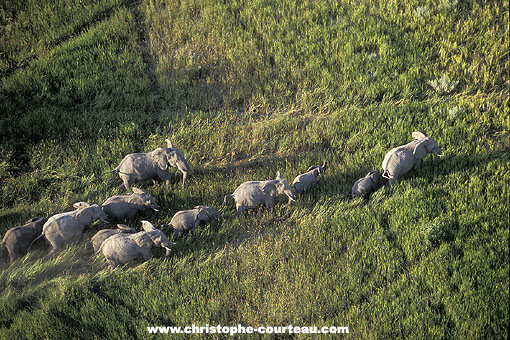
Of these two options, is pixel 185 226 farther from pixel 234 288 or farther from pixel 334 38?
pixel 334 38

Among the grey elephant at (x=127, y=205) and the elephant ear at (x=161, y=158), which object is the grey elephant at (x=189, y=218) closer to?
the grey elephant at (x=127, y=205)

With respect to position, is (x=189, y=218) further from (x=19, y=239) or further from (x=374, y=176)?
(x=374, y=176)

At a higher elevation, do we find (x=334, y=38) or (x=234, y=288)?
(x=334, y=38)

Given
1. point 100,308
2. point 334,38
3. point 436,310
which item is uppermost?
point 334,38

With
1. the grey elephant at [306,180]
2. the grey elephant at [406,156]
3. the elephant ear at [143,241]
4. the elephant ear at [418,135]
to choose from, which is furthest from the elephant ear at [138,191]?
the elephant ear at [418,135]

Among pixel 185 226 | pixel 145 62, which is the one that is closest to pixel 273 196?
pixel 185 226

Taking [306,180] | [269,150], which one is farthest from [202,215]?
[269,150]
